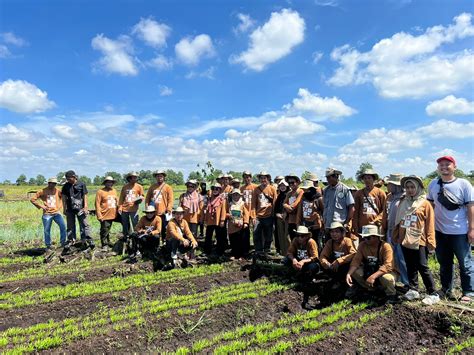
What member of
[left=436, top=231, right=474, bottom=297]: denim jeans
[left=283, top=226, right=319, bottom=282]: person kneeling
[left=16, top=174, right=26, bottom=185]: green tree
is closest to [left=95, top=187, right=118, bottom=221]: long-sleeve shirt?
[left=283, top=226, right=319, bottom=282]: person kneeling

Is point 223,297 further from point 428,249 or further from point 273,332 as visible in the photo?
point 428,249

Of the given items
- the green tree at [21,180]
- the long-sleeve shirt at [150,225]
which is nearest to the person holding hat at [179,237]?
the long-sleeve shirt at [150,225]

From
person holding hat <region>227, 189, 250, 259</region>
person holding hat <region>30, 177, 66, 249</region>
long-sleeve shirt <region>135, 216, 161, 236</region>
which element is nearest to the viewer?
person holding hat <region>227, 189, 250, 259</region>

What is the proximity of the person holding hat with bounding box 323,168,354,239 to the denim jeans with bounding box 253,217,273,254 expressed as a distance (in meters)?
2.00

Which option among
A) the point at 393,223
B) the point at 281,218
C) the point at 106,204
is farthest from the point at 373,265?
the point at 106,204

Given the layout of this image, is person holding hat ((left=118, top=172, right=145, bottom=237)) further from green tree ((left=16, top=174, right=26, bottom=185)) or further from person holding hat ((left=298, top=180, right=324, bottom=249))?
green tree ((left=16, top=174, right=26, bottom=185))

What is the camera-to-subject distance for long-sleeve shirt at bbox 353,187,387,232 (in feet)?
22.8

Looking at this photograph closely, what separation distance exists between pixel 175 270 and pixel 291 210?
315 cm

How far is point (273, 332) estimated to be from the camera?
5.14 m

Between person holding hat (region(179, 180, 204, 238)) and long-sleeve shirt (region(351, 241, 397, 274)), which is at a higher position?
person holding hat (region(179, 180, 204, 238))

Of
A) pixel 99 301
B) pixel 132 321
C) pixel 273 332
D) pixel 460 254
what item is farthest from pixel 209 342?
pixel 460 254

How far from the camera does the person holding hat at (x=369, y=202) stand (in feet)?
22.8

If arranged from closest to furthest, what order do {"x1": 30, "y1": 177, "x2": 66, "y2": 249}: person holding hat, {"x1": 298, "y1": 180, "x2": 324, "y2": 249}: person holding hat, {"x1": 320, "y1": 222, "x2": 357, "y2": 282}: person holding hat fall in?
{"x1": 320, "y1": 222, "x2": 357, "y2": 282}: person holding hat, {"x1": 298, "y1": 180, "x2": 324, "y2": 249}: person holding hat, {"x1": 30, "y1": 177, "x2": 66, "y2": 249}: person holding hat

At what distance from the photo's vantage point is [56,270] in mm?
8562
